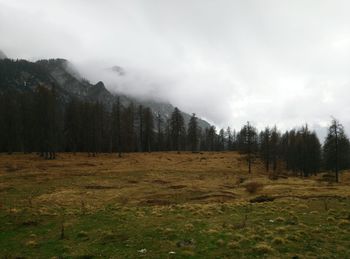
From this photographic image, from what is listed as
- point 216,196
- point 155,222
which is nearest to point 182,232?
point 155,222

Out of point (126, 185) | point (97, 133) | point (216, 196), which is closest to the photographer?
point (216, 196)

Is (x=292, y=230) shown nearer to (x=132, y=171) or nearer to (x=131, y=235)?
(x=131, y=235)

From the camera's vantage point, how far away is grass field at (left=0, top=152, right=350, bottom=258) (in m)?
16.3

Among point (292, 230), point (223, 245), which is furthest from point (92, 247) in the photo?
point (292, 230)

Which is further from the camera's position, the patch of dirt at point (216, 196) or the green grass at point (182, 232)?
Answer: the patch of dirt at point (216, 196)

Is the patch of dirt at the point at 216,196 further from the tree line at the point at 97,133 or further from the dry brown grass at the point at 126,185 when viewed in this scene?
the tree line at the point at 97,133

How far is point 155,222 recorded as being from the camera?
23.8 metres

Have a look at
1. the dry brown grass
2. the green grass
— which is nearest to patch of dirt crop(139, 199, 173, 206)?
the dry brown grass

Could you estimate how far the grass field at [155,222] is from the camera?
16.3 meters

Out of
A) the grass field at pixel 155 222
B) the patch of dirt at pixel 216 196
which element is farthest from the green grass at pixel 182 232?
the patch of dirt at pixel 216 196

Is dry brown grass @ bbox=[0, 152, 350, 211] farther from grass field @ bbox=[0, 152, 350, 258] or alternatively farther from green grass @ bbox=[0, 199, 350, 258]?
green grass @ bbox=[0, 199, 350, 258]

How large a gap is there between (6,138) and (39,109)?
18.0m

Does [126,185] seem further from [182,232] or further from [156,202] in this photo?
[182,232]

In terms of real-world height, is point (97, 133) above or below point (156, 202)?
above
